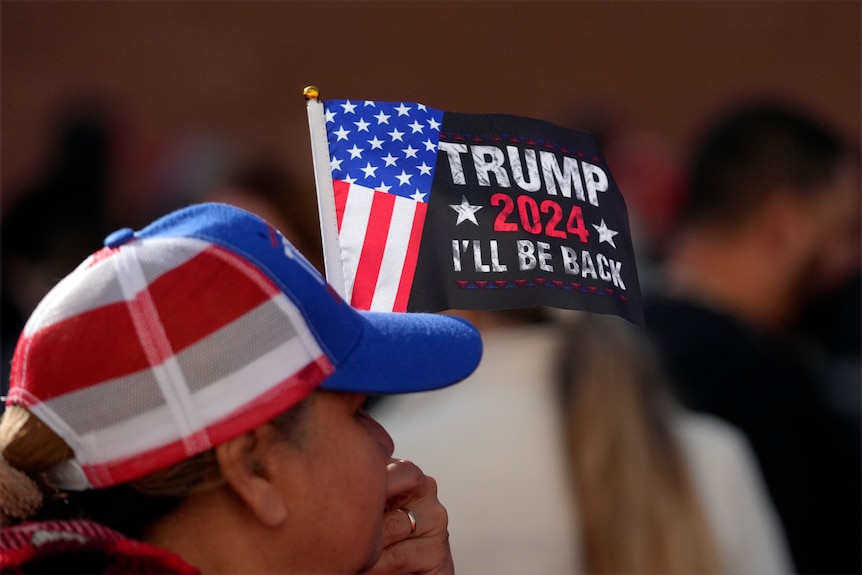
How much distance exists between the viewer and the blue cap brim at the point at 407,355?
6.07ft

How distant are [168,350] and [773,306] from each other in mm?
3360

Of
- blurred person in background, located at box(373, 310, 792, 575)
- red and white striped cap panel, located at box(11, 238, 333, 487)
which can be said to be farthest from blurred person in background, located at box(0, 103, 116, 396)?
red and white striped cap panel, located at box(11, 238, 333, 487)

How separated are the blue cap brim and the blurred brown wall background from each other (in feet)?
18.3

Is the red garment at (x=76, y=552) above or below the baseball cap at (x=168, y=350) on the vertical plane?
below

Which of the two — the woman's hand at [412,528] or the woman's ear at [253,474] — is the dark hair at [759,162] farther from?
the woman's ear at [253,474]

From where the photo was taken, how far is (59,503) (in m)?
1.83

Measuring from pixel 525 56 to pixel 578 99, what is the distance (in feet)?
1.56

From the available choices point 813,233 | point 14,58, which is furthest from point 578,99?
point 813,233

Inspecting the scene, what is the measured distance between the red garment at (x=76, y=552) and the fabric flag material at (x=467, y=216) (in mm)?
566

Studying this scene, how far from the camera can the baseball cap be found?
171cm

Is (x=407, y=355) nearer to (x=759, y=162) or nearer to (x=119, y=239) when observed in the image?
(x=119, y=239)

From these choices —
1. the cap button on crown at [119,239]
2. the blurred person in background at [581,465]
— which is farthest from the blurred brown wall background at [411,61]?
the cap button on crown at [119,239]

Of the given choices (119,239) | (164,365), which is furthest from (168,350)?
(119,239)

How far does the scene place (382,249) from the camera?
7.06 ft
